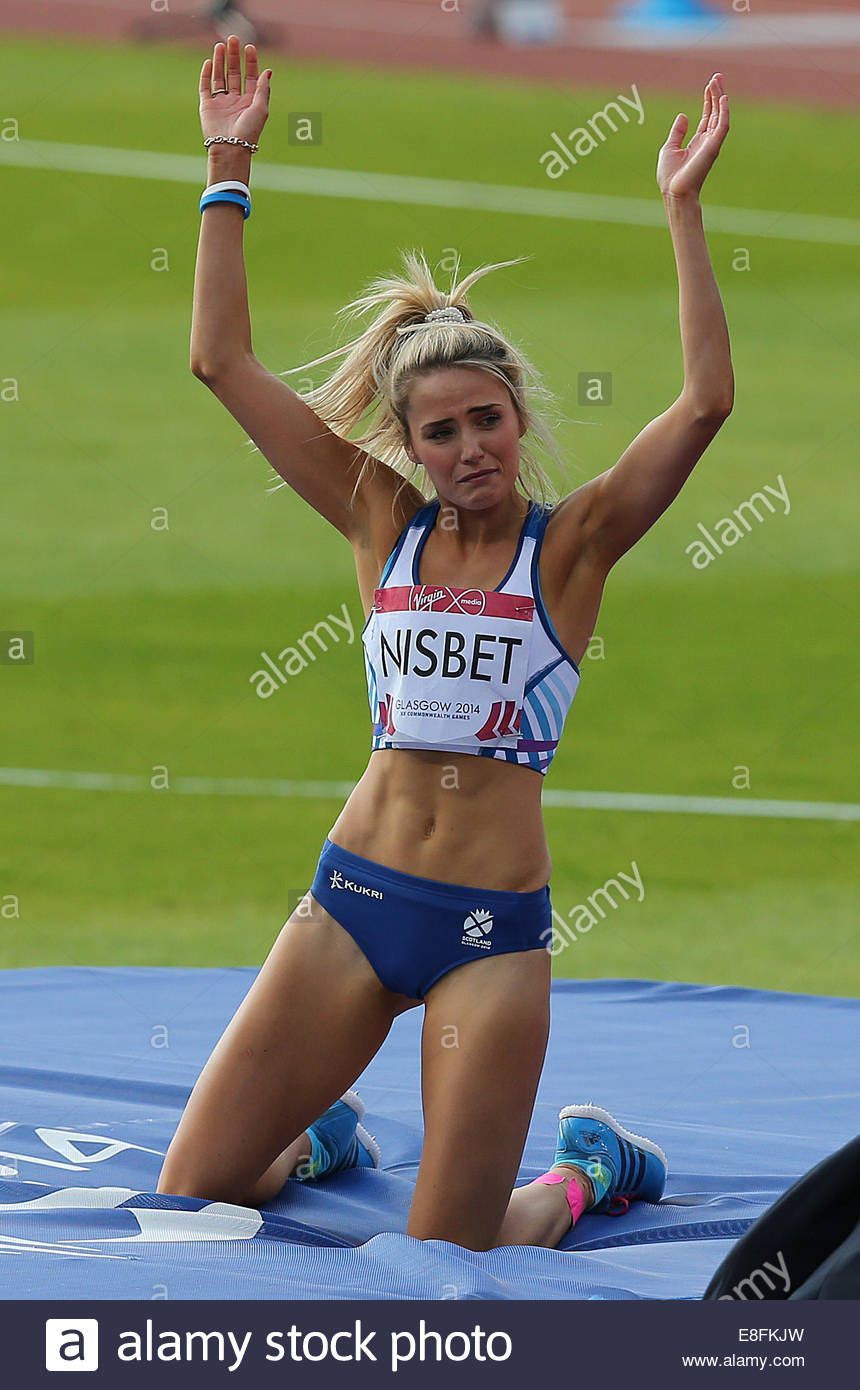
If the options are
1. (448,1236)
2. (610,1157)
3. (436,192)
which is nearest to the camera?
(448,1236)

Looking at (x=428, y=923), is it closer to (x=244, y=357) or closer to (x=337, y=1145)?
(x=337, y=1145)

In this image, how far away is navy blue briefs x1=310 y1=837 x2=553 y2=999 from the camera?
352 cm

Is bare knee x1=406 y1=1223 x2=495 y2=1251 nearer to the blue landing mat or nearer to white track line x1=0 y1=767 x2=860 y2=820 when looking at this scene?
the blue landing mat

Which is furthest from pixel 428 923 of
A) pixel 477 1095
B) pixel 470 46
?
pixel 470 46

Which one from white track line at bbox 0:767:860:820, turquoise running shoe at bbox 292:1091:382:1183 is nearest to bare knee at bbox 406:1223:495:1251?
turquoise running shoe at bbox 292:1091:382:1183

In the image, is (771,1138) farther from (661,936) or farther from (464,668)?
(661,936)

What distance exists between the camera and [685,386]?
11.2 feet

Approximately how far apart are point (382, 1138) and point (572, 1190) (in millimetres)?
617

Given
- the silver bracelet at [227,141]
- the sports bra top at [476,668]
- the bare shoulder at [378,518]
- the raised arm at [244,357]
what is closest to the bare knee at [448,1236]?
the sports bra top at [476,668]

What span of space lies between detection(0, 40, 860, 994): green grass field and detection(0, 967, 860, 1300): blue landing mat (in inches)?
47.0

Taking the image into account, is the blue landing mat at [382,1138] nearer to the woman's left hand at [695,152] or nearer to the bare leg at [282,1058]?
the bare leg at [282,1058]

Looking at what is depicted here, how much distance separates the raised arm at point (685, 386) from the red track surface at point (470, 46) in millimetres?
22097

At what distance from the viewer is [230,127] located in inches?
145
